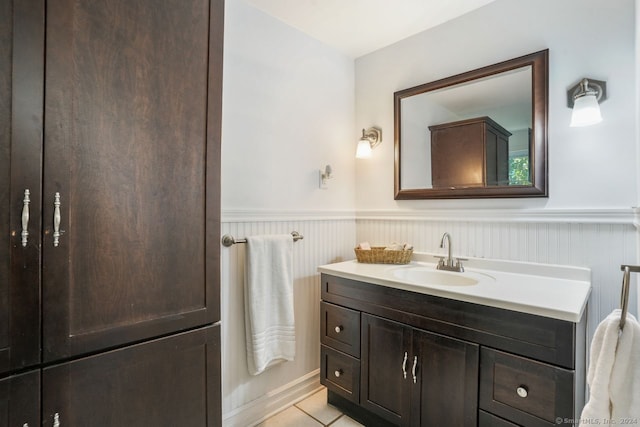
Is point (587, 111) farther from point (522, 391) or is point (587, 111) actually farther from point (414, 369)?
point (414, 369)

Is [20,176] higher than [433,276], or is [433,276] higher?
[20,176]

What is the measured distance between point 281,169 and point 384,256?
83 centimetres

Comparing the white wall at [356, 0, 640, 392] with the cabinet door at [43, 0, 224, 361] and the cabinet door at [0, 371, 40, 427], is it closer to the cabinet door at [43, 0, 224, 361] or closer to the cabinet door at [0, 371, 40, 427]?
the cabinet door at [43, 0, 224, 361]

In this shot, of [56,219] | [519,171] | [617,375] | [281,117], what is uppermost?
[281,117]

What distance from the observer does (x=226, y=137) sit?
5.30ft

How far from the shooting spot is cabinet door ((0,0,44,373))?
761 mm

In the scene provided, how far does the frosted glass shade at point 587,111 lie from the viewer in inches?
54.4

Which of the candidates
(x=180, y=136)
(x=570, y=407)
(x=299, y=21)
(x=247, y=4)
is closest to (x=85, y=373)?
(x=180, y=136)

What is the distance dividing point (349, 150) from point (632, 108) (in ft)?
4.90

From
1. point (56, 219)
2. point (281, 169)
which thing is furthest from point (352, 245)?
point (56, 219)

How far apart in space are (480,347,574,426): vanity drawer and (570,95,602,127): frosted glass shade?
107cm

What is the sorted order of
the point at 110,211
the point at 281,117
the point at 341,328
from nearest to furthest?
the point at 110,211 < the point at 341,328 < the point at 281,117

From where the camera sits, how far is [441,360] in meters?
1.34

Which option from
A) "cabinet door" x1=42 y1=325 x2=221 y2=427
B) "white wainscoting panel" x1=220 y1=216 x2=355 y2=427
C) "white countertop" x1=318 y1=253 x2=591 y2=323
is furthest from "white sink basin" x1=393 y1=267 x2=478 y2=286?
"cabinet door" x1=42 y1=325 x2=221 y2=427
